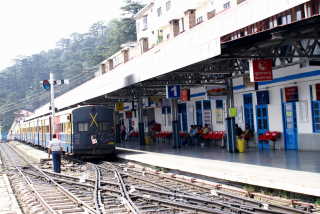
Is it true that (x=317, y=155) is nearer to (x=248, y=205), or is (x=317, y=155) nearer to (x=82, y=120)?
(x=248, y=205)

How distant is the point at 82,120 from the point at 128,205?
513 inches

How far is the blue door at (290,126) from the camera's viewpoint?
18594 millimetres

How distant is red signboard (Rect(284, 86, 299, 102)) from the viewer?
18141 millimetres

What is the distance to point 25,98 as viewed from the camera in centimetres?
11488

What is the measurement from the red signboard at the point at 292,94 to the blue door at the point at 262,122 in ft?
6.26

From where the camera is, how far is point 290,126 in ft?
61.8

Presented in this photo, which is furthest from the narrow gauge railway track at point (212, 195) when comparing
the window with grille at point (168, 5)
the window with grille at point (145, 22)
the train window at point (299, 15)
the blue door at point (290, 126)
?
the window with grille at point (145, 22)

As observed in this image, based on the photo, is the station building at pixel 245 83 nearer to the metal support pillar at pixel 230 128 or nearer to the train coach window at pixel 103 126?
the metal support pillar at pixel 230 128

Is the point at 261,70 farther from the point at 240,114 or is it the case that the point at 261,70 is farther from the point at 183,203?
the point at 240,114

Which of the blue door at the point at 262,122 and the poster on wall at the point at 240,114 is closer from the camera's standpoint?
the blue door at the point at 262,122

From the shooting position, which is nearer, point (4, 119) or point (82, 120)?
point (82, 120)

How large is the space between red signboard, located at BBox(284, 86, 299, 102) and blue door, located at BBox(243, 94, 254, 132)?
10.4ft

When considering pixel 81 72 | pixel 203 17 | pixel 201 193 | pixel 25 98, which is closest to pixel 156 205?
pixel 201 193

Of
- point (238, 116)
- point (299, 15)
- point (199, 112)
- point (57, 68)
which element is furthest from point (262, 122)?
point (57, 68)
